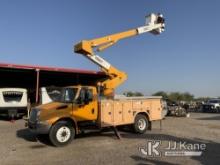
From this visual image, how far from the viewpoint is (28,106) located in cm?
1952

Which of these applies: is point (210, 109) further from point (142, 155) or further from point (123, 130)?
point (142, 155)

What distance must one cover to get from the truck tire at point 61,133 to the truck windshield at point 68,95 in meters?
0.99

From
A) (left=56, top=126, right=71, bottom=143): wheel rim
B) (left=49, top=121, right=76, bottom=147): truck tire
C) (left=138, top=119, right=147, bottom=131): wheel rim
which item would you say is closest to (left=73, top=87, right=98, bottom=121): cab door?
(left=49, top=121, right=76, bottom=147): truck tire

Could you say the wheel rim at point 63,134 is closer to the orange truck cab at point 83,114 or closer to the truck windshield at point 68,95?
the orange truck cab at point 83,114

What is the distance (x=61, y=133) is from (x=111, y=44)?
252 inches

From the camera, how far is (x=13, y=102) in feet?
62.3

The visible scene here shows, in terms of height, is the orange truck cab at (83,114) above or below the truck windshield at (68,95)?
below

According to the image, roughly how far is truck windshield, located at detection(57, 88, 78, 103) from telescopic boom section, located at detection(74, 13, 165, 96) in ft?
8.91

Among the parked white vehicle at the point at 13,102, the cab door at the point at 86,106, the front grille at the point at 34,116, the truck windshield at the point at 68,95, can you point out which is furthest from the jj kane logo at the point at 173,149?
the parked white vehicle at the point at 13,102

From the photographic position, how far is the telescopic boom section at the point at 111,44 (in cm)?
1352

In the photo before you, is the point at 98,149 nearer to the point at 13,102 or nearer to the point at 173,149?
the point at 173,149

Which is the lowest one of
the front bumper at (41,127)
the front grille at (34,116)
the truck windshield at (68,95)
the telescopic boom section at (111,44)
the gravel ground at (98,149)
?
the gravel ground at (98,149)

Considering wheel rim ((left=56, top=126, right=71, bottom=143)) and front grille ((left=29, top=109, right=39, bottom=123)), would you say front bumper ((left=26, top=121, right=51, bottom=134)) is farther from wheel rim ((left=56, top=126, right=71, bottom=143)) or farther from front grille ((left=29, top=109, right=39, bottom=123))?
wheel rim ((left=56, top=126, right=71, bottom=143))

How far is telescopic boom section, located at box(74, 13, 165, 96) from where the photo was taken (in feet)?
44.4
